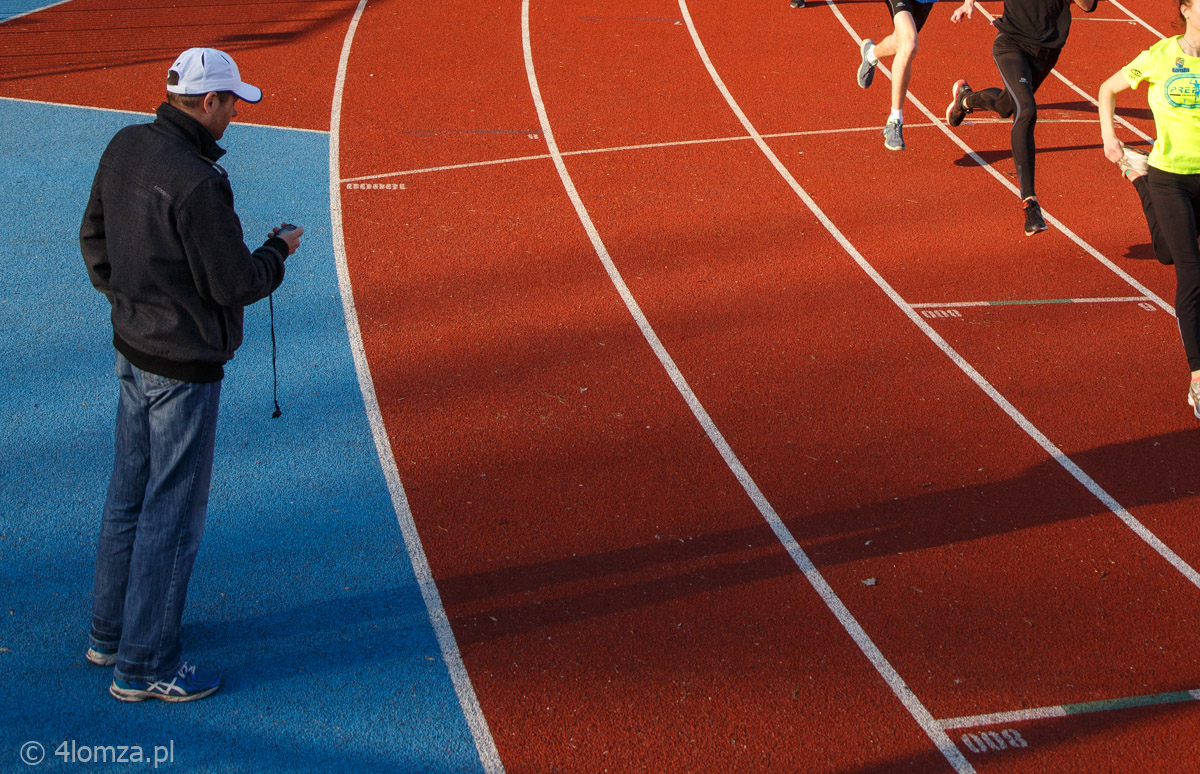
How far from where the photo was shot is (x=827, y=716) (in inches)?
150

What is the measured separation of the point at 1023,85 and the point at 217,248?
20.8 feet

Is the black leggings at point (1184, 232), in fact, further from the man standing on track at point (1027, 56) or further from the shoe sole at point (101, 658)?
the shoe sole at point (101, 658)

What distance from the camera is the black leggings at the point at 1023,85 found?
743 centimetres

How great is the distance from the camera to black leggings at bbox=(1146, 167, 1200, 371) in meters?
5.65

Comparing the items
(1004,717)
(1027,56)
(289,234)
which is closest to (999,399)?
(1004,717)

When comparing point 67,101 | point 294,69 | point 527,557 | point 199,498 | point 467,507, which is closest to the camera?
point 199,498

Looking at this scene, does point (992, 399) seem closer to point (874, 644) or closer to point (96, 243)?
point (874, 644)

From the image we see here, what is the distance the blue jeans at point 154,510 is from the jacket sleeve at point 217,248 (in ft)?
1.20

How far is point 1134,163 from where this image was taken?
5820 mm

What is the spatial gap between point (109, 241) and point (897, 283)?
5.28m

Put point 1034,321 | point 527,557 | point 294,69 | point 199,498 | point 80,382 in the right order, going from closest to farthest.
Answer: point 199,498, point 527,557, point 80,382, point 1034,321, point 294,69

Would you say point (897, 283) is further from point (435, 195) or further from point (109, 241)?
point (109, 241)

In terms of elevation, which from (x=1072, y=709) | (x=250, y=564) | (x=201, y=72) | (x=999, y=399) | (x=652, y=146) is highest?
(x=201, y=72)

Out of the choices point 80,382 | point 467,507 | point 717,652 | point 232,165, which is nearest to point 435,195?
point 232,165
